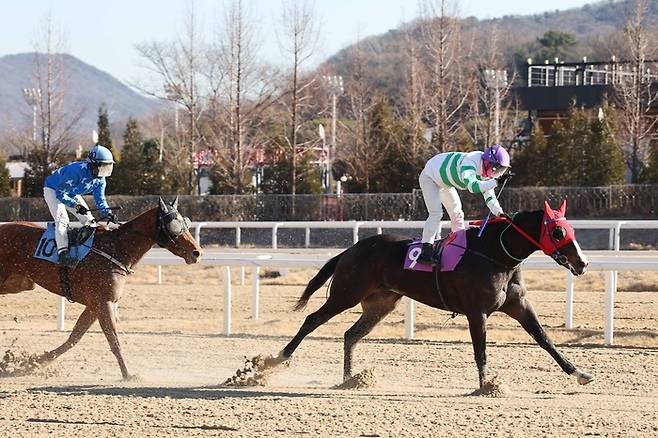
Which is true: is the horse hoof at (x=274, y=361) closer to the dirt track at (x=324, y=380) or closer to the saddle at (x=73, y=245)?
the dirt track at (x=324, y=380)

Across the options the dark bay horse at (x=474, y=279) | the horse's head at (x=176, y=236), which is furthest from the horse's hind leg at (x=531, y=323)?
the horse's head at (x=176, y=236)

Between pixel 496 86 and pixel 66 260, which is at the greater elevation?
pixel 496 86

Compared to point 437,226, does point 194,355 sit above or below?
below

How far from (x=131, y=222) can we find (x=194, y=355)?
1.70m

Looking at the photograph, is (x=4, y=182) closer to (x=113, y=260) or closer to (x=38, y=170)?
(x=38, y=170)

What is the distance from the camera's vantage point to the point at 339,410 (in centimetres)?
691

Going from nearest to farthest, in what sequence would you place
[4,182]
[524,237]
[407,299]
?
[524,237] < [407,299] < [4,182]

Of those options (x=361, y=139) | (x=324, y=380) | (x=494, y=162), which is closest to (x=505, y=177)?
(x=494, y=162)

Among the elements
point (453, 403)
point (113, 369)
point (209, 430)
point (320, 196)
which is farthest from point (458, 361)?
point (320, 196)

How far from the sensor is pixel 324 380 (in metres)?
8.56

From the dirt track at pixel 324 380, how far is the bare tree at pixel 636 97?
42.8ft

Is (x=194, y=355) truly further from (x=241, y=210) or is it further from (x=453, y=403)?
(x=241, y=210)

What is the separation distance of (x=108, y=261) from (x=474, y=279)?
2835 millimetres

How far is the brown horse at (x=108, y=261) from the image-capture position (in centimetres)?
855
